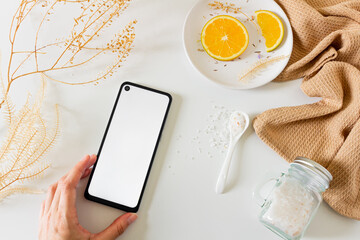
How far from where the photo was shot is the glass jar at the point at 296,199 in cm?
84

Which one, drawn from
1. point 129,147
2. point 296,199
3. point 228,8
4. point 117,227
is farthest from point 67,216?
point 228,8

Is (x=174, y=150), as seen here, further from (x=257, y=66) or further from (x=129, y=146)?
(x=257, y=66)

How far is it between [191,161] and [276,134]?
24 centimetres

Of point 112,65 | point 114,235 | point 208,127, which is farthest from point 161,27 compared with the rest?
point 114,235

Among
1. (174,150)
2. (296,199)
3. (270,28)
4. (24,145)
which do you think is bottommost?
(296,199)

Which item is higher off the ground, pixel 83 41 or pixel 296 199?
pixel 83 41

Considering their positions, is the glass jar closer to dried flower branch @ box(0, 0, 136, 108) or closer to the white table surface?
the white table surface

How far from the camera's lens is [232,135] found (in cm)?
93

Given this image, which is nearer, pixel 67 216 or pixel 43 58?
pixel 67 216

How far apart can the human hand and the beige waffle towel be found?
44cm

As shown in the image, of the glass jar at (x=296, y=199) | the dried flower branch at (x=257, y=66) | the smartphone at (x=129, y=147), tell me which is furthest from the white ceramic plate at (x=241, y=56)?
the glass jar at (x=296, y=199)

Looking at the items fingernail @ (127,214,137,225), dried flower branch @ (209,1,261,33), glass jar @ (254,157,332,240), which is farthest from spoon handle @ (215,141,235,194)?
dried flower branch @ (209,1,261,33)

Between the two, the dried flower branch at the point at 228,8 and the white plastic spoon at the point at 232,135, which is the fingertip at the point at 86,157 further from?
the dried flower branch at the point at 228,8

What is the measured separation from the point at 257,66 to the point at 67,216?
2.02 ft
